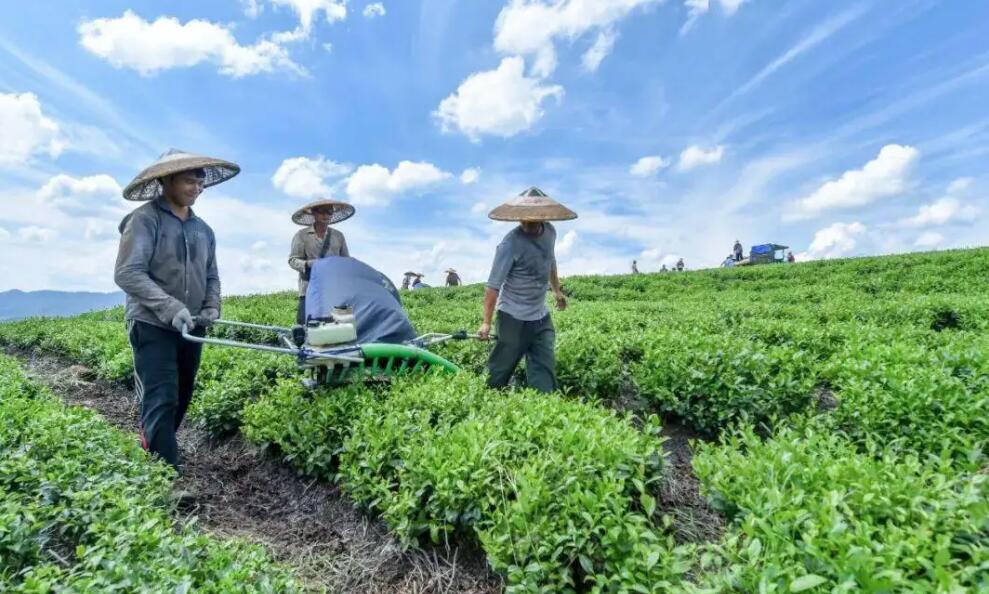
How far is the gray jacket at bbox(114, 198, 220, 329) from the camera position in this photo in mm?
3449

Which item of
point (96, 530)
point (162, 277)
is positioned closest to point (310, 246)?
point (162, 277)

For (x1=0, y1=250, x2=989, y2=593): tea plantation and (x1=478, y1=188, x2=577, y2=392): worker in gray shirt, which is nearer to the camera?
(x1=0, y1=250, x2=989, y2=593): tea plantation

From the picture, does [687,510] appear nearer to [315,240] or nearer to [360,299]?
[360,299]

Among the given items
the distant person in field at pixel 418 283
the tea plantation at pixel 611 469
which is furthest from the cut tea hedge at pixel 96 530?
the distant person in field at pixel 418 283

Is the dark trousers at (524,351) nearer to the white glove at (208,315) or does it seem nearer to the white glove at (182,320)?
the white glove at (208,315)

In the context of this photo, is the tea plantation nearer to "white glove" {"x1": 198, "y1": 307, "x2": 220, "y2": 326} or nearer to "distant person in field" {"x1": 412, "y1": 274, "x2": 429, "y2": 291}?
"white glove" {"x1": 198, "y1": 307, "x2": 220, "y2": 326}

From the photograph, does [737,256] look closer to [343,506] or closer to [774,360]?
[774,360]

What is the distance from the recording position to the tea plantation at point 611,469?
6.49 ft

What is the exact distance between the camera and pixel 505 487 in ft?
8.75

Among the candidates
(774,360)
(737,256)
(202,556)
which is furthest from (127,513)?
(737,256)

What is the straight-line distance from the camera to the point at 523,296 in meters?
4.61

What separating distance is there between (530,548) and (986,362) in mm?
4043

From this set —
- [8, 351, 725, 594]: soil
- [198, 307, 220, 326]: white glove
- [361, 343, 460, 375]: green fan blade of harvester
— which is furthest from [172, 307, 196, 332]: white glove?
[8, 351, 725, 594]: soil

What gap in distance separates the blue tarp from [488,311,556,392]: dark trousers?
76cm
